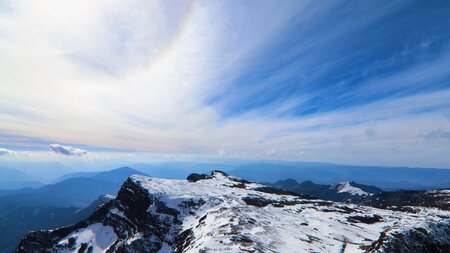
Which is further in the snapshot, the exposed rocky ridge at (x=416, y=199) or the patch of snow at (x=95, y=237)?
the exposed rocky ridge at (x=416, y=199)

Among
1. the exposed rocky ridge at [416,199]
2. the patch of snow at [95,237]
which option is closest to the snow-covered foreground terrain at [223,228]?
the patch of snow at [95,237]

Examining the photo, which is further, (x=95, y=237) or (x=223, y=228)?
(x=95, y=237)

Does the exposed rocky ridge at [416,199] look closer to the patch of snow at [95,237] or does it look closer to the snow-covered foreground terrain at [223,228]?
the snow-covered foreground terrain at [223,228]

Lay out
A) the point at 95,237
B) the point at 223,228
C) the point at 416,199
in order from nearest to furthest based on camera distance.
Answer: the point at 223,228 < the point at 95,237 < the point at 416,199

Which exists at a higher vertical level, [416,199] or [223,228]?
[223,228]

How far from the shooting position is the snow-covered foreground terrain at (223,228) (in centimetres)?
3856

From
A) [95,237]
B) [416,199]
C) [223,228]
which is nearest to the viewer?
[223,228]

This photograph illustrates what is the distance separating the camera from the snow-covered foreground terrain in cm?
3856

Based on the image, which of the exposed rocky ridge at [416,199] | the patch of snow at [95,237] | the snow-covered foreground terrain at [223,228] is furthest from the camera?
the exposed rocky ridge at [416,199]

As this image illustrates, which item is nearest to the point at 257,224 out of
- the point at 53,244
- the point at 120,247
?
the point at 120,247

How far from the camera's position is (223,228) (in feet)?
146

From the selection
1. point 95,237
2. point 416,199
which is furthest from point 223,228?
point 416,199

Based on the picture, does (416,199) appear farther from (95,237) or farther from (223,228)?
(95,237)

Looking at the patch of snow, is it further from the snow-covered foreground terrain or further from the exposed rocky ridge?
the exposed rocky ridge
